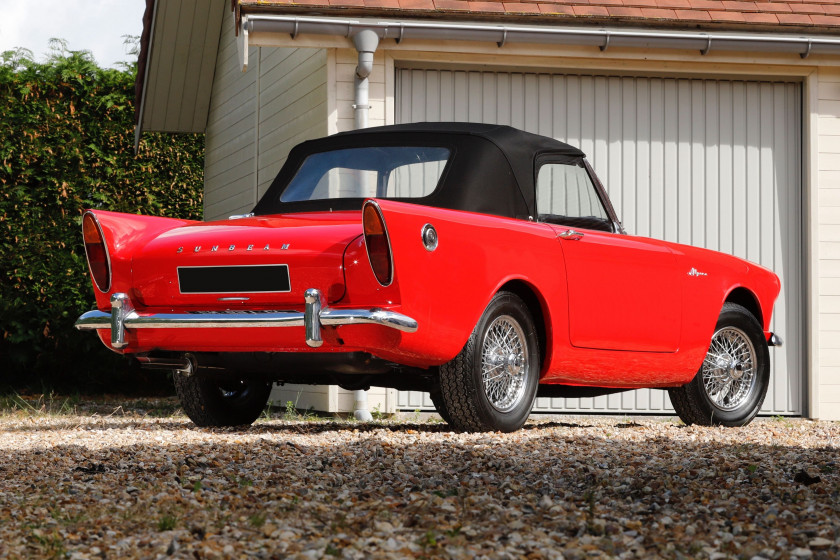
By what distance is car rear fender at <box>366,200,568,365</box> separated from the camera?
200 inches

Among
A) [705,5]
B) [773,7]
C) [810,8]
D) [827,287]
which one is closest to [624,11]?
[705,5]

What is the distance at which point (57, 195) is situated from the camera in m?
12.3

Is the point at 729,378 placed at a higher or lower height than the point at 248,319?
lower

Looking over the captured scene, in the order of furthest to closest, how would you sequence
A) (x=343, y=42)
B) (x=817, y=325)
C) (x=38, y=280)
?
(x=38, y=280) → (x=817, y=325) → (x=343, y=42)

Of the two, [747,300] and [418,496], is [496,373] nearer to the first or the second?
[418,496]

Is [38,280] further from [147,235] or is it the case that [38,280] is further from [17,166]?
[147,235]

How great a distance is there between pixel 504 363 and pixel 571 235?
81cm

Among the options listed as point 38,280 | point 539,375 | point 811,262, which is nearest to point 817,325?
point 811,262

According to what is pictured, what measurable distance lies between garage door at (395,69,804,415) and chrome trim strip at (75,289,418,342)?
4.12 meters

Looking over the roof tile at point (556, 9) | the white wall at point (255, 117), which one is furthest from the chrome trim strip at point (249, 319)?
the roof tile at point (556, 9)

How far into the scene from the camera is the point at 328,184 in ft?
21.2

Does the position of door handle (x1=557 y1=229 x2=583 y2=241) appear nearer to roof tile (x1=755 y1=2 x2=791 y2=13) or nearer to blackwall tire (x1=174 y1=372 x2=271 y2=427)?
blackwall tire (x1=174 y1=372 x2=271 y2=427)

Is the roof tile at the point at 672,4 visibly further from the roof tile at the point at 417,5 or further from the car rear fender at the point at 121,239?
the car rear fender at the point at 121,239

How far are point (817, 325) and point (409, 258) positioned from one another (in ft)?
17.8
